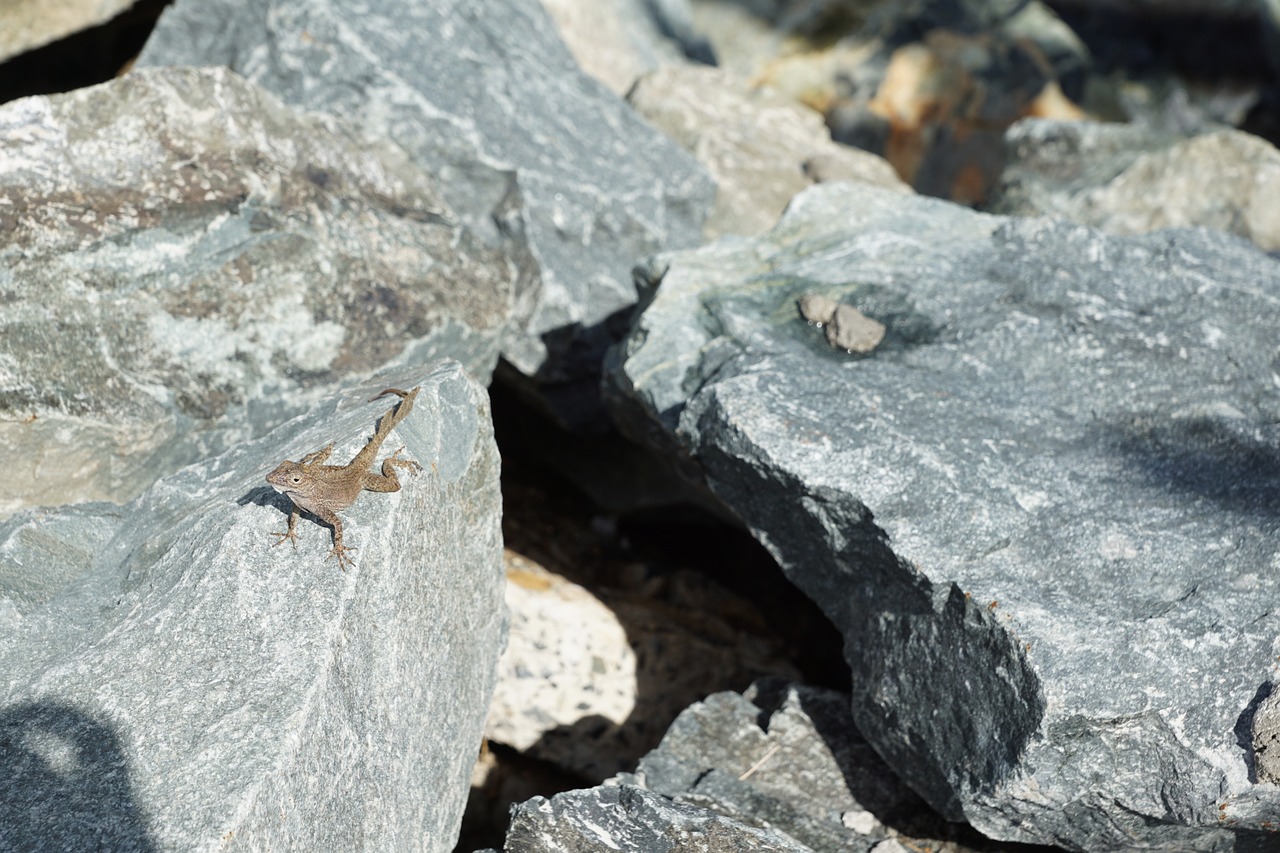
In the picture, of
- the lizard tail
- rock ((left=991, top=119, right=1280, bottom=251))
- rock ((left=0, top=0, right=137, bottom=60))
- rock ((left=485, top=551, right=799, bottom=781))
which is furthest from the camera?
rock ((left=991, top=119, right=1280, bottom=251))

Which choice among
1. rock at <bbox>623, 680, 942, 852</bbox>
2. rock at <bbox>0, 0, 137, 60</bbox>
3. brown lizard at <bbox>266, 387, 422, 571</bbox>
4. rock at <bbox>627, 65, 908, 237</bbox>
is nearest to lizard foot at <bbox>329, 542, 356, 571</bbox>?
brown lizard at <bbox>266, 387, 422, 571</bbox>

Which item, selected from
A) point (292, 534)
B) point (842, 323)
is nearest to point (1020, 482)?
point (842, 323)

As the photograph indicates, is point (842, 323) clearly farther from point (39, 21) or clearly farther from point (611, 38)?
point (39, 21)

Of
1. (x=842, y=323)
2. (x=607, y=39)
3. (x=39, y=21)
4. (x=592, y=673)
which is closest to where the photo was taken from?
(x=842, y=323)

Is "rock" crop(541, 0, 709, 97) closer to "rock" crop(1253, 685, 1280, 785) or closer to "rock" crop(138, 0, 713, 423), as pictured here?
"rock" crop(138, 0, 713, 423)

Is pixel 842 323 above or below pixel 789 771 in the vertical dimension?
above

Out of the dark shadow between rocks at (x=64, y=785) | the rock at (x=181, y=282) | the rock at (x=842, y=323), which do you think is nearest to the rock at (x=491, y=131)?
the rock at (x=181, y=282)

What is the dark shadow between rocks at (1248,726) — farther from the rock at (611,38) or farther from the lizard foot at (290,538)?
the rock at (611,38)
